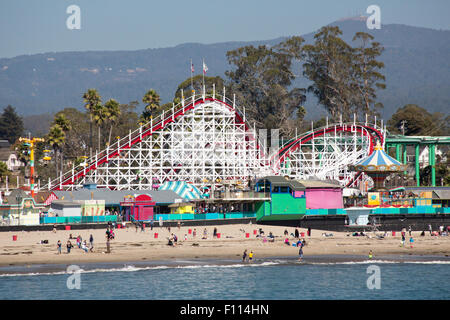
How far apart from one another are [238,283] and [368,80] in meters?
83.1

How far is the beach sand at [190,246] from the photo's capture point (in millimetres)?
49031

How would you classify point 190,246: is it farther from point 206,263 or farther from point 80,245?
point 80,245

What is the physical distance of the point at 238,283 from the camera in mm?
43688

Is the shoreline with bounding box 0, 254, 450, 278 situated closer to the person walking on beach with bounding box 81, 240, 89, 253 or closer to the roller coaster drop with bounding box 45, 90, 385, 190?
the person walking on beach with bounding box 81, 240, 89, 253

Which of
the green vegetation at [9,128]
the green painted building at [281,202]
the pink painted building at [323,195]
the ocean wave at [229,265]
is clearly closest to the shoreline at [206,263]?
the ocean wave at [229,265]

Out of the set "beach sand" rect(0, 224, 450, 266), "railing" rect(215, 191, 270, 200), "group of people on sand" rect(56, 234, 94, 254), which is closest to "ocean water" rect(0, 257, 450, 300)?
"beach sand" rect(0, 224, 450, 266)

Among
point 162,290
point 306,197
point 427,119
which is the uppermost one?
point 427,119

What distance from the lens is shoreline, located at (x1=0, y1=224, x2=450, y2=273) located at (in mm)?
48625

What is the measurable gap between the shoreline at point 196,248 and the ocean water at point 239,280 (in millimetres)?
1469

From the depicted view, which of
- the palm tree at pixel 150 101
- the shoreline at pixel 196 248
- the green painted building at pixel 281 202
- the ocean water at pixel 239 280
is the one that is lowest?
the ocean water at pixel 239 280

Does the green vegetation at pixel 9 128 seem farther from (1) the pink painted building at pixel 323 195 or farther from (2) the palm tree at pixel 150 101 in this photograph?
(1) the pink painted building at pixel 323 195
